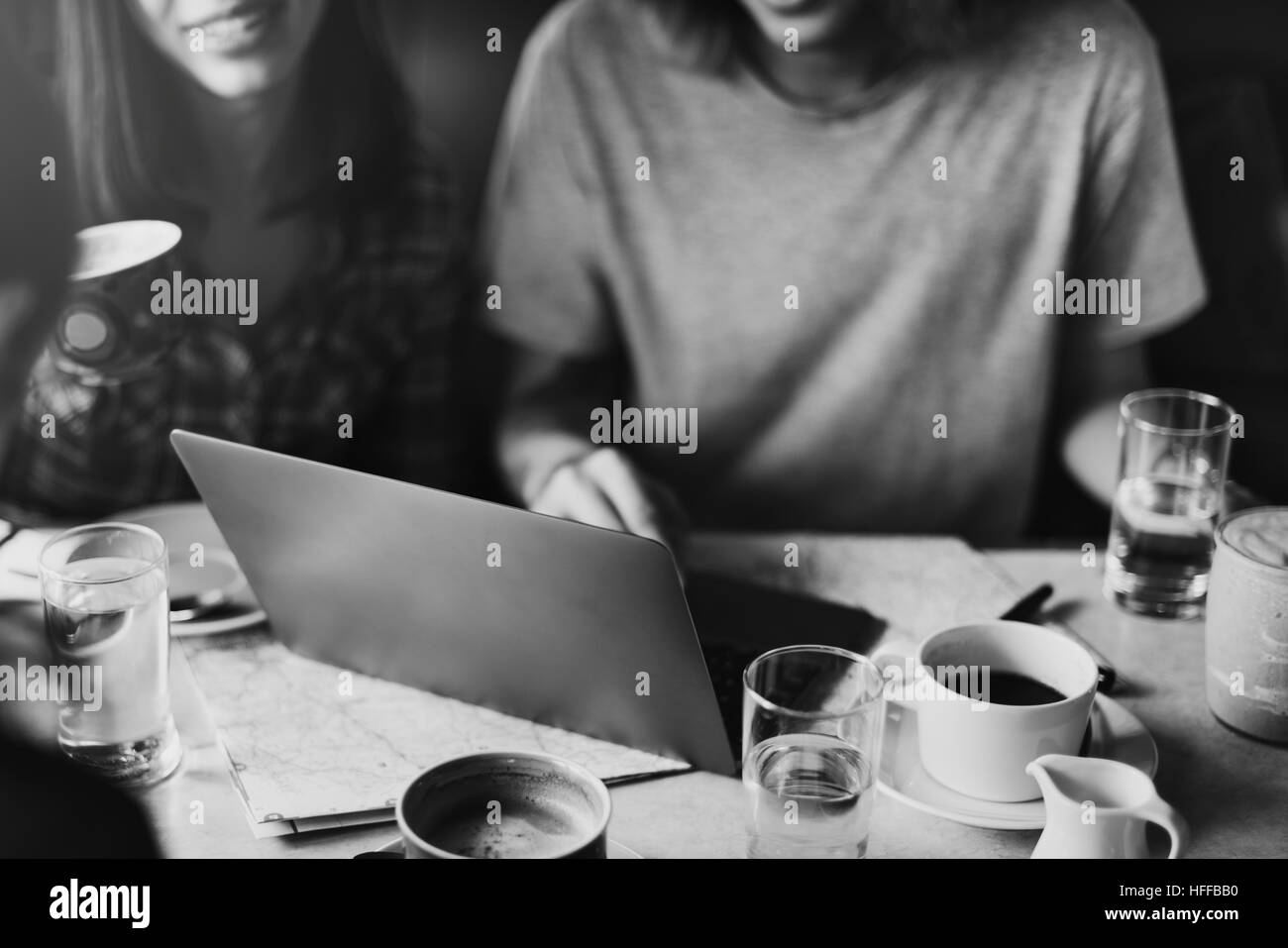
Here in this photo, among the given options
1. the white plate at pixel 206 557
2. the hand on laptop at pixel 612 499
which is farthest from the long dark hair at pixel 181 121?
the hand on laptop at pixel 612 499

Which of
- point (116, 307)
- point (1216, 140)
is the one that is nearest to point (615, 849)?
point (116, 307)

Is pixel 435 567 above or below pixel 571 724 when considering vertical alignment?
above

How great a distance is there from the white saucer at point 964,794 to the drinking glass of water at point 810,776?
0.17ft

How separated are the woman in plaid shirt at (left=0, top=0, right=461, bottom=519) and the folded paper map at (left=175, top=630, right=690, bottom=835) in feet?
1.97

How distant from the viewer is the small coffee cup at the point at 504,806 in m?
0.65

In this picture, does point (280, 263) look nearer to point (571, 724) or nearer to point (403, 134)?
point (403, 134)

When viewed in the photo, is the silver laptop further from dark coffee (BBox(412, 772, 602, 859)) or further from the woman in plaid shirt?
the woman in plaid shirt

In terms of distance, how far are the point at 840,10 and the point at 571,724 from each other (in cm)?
92

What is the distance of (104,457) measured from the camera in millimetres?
1473

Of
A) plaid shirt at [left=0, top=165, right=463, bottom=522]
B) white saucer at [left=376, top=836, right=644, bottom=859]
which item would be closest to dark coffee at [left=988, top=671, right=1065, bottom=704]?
white saucer at [left=376, top=836, right=644, bottom=859]

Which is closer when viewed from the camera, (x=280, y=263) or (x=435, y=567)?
(x=435, y=567)

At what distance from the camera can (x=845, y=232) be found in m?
1.48

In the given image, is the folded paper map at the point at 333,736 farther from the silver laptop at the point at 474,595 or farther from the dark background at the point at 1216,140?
the dark background at the point at 1216,140
